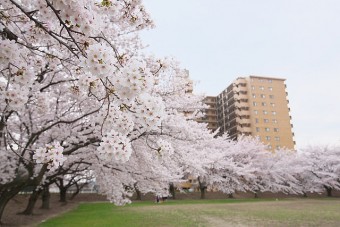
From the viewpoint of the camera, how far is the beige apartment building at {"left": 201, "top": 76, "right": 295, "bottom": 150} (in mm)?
63709

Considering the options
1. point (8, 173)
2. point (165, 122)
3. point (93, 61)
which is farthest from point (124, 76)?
point (8, 173)

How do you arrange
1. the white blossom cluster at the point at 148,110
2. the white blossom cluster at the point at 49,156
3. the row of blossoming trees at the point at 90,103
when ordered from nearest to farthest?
the row of blossoming trees at the point at 90,103
the white blossom cluster at the point at 148,110
the white blossom cluster at the point at 49,156

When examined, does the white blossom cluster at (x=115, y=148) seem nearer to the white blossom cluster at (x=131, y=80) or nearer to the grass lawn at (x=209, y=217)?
the white blossom cluster at (x=131, y=80)

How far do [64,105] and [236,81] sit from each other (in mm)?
59992

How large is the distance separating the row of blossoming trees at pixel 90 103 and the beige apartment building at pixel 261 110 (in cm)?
3713

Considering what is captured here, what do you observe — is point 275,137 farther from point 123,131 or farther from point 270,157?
point 123,131

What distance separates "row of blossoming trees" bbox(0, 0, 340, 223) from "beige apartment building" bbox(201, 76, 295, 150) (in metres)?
37.1

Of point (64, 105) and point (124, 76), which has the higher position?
point (64, 105)

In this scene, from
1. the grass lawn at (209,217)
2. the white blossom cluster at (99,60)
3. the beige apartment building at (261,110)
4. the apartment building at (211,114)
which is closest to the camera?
the white blossom cluster at (99,60)

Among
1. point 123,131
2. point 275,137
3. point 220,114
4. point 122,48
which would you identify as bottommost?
point 123,131

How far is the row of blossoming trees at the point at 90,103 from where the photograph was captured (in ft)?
7.95

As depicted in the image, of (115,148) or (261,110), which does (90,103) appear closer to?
(115,148)

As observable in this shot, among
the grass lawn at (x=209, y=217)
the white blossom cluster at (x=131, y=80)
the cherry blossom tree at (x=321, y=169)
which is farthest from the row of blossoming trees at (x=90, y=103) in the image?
the cherry blossom tree at (x=321, y=169)

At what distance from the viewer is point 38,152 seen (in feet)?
9.77
